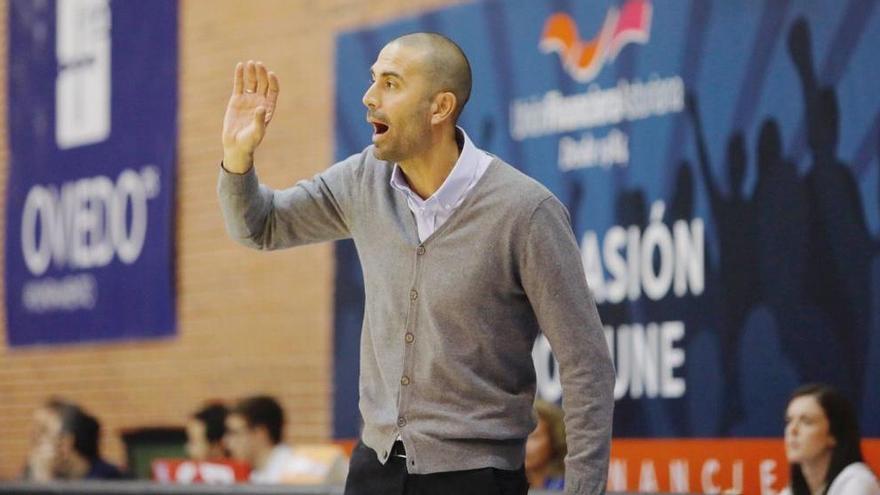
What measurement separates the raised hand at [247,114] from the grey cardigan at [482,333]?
0.05 meters

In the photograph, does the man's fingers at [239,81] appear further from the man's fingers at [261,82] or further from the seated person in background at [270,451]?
the seated person in background at [270,451]

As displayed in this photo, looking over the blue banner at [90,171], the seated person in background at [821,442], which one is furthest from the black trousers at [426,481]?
the blue banner at [90,171]

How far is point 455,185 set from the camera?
3.53 metres

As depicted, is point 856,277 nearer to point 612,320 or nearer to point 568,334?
point 612,320

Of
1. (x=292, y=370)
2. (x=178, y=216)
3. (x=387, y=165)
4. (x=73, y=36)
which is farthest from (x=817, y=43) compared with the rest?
(x=73, y=36)

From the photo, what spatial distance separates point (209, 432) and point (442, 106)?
18.2ft

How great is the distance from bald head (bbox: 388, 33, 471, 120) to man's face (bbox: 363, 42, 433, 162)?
12 millimetres

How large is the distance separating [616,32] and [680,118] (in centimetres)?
60

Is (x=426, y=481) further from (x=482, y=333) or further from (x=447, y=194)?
(x=447, y=194)

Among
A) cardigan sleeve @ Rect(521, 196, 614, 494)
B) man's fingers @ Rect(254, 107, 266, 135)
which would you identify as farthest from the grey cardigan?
man's fingers @ Rect(254, 107, 266, 135)

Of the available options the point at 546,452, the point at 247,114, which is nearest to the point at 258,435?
the point at 546,452

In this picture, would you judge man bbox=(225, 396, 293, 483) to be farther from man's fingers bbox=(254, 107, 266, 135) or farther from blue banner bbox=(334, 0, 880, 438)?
man's fingers bbox=(254, 107, 266, 135)

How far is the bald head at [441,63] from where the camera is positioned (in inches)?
138

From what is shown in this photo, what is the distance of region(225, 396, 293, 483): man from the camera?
8.20 m
